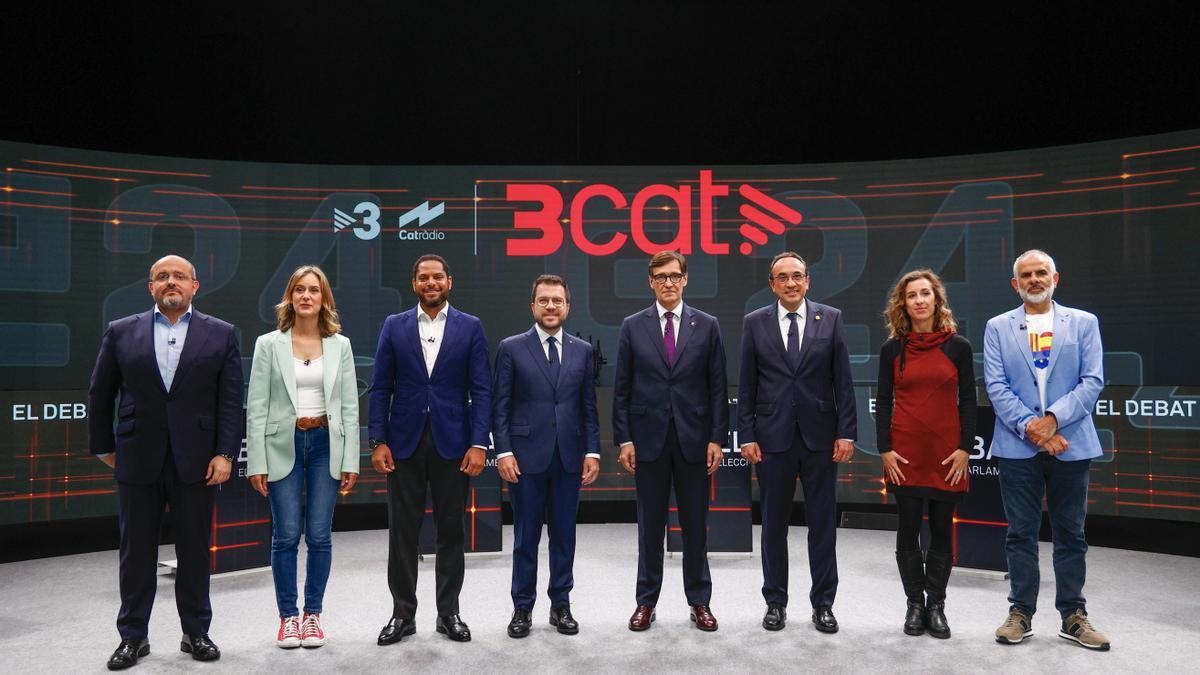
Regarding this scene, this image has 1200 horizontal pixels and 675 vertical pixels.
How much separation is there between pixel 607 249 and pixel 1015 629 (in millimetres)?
3931

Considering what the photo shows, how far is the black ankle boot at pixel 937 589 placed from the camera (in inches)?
133

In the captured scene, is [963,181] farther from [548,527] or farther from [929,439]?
[548,527]

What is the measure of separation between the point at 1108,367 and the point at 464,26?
533 centimetres

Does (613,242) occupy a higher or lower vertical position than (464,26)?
lower

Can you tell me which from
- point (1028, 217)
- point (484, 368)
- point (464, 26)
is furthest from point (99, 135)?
point (1028, 217)

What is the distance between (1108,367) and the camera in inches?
218

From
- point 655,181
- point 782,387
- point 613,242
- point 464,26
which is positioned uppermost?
point 464,26

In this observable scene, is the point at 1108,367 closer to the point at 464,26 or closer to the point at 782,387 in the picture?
the point at 782,387

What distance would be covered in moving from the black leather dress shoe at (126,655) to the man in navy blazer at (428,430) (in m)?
0.94

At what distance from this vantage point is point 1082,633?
3275 mm

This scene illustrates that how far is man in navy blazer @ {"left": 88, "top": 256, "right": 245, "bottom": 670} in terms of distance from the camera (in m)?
3.12

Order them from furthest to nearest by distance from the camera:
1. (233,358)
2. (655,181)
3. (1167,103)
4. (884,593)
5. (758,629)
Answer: (655,181), (1167,103), (884,593), (758,629), (233,358)

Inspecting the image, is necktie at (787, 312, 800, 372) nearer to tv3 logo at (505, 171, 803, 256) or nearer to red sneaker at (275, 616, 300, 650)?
red sneaker at (275, 616, 300, 650)

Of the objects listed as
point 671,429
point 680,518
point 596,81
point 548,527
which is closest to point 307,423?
point 548,527
